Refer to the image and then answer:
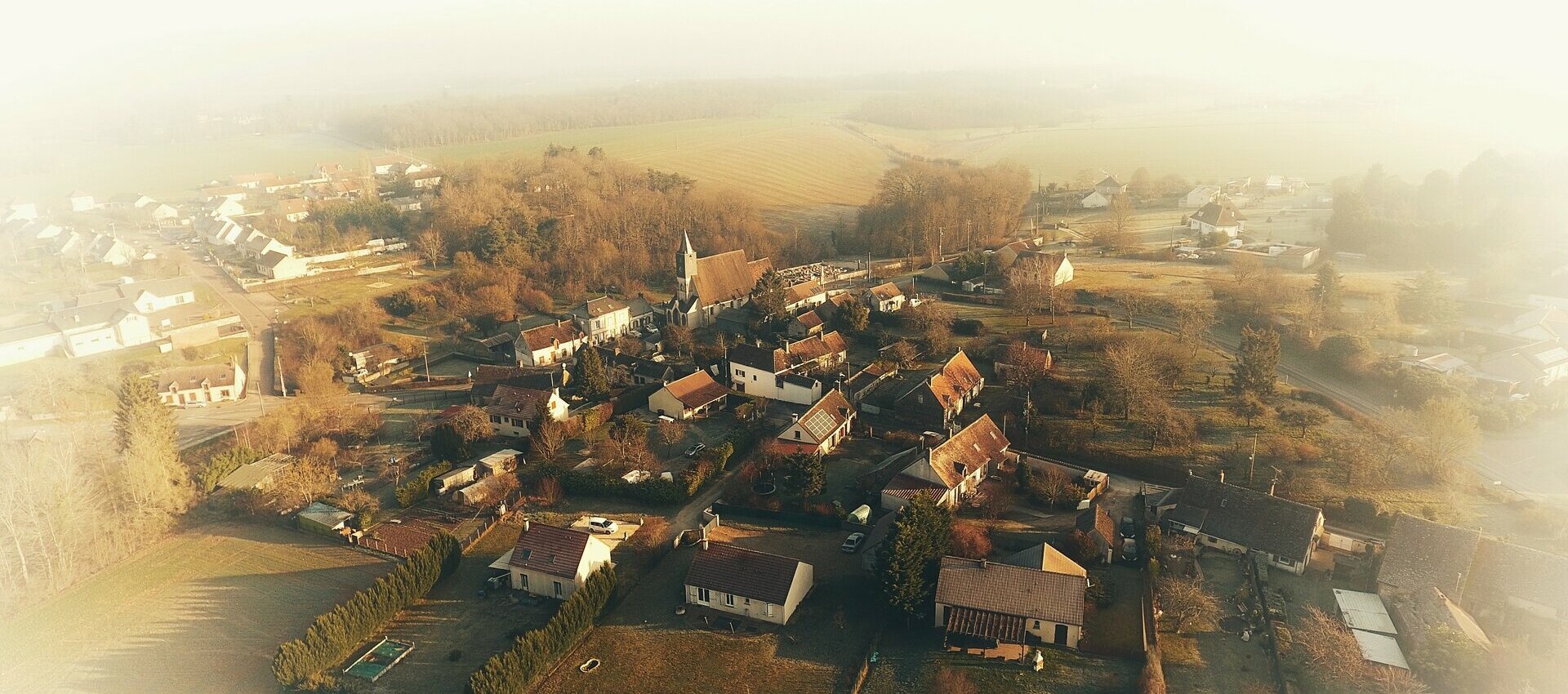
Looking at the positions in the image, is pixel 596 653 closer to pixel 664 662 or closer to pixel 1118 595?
pixel 664 662

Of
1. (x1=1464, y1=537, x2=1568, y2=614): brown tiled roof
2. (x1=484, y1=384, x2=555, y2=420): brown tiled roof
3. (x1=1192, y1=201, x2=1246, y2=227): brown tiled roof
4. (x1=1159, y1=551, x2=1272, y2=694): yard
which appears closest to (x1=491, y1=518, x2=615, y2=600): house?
(x1=484, y1=384, x2=555, y2=420): brown tiled roof

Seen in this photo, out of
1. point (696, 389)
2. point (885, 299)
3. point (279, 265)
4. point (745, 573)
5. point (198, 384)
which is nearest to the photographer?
point (745, 573)

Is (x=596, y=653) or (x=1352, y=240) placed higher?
(x=1352, y=240)

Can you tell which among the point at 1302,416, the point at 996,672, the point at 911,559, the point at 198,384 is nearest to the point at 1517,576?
the point at 1302,416

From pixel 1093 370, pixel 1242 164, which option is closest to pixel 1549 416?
pixel 1093 370

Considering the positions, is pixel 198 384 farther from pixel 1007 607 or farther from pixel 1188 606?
pixel 1188 606

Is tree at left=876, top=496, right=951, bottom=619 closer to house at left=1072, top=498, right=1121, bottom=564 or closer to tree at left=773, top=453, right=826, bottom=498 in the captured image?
house at left=1072, top=498, right=1121, bottom=564
